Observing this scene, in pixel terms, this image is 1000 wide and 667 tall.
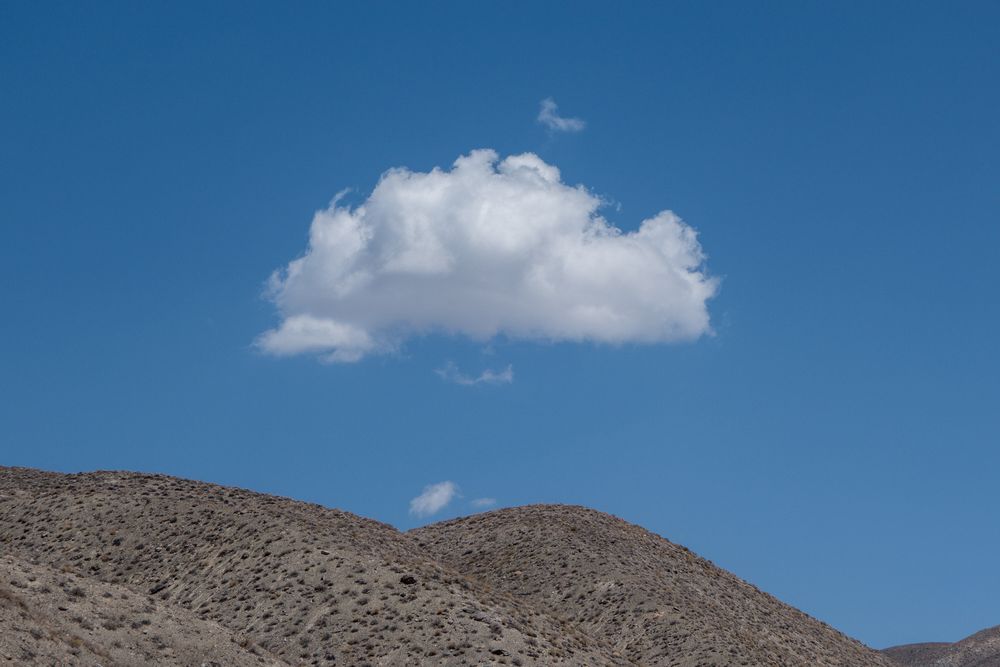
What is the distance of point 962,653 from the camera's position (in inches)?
5344

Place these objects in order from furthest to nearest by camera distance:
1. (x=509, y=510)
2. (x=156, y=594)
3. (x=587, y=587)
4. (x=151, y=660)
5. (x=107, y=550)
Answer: (x=509, y=510), (x=587, y=587), (x=107, y=550), (x=156, y=594), (x=151, y=660)

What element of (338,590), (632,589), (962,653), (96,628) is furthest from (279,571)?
(962,653)

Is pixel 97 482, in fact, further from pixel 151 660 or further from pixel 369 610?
pixel 151 660

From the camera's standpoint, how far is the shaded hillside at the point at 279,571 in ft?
158

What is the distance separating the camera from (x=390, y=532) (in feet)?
222

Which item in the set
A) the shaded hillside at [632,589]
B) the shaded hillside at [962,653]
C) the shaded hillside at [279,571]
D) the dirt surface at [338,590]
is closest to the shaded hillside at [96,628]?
the dirt surface at [338,590]

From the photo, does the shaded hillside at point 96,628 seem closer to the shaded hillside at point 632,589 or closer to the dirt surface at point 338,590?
the dirt surface at point 338,590

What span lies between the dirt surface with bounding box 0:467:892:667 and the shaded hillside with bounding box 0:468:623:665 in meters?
0.10

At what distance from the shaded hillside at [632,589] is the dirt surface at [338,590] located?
14 cm

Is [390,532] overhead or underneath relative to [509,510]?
underneath

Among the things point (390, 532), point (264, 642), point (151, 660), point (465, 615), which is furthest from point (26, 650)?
point (390, 532)

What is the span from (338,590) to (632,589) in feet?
68.5

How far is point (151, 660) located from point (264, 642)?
12518 millimetres

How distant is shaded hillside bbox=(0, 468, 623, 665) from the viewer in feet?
158
